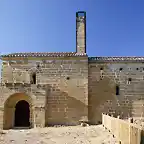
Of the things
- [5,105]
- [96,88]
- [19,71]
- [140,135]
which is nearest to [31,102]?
[5,105]

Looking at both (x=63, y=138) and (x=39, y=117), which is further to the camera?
(x=39, y=117)

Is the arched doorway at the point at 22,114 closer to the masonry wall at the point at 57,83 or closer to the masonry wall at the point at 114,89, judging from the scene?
the masonry wall at the point at 57,83

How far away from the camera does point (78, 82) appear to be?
823 inches

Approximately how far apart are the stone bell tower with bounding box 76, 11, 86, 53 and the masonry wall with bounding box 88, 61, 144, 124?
208 cm

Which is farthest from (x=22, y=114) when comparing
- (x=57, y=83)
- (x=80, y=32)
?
(x=80, y=32)

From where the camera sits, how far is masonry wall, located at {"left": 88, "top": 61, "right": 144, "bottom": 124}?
2095cm

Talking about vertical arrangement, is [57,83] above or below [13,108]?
above

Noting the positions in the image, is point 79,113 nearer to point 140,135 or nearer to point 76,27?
point 76,27

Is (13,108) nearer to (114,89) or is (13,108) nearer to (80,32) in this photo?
(114,89)

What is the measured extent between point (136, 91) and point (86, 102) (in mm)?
4302

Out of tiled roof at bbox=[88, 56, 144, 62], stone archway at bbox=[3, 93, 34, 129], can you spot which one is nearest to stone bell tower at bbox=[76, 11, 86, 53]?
tiled roof at bbox=[88, 56, 144, 62]

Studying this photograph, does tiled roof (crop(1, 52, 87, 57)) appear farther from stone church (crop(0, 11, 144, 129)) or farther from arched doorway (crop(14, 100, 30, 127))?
arched doorway (crop(14, 100, 30, 127))

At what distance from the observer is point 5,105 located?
1962 centimetres

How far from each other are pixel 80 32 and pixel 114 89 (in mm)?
5999
